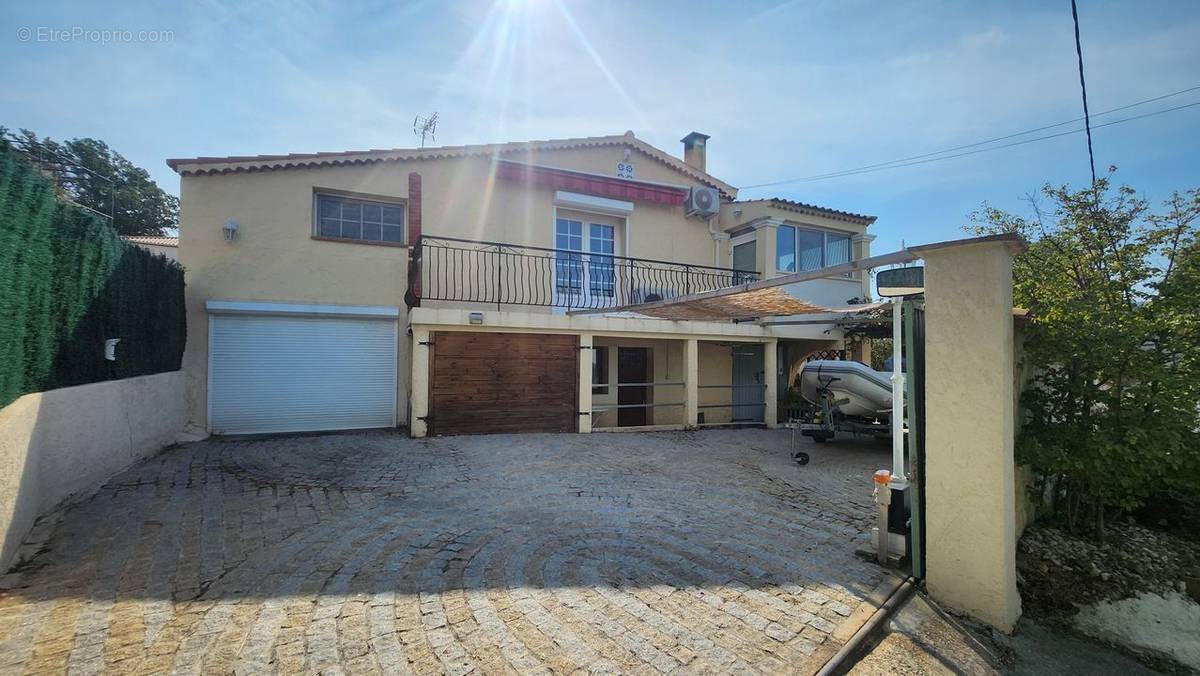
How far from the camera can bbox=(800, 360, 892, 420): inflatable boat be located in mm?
8324

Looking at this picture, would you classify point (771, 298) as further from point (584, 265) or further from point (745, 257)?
point (745, 257)

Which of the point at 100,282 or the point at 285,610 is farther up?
the point at 100,282

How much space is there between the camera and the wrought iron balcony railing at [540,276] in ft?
Answer: 32.1

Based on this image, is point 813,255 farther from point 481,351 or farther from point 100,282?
point 100,282

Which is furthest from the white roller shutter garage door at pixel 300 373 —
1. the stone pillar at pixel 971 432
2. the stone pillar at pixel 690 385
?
the stone pillar at pixel 971 432

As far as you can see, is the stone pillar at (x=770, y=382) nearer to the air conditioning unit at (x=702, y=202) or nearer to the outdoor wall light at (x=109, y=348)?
the air conditioning unit at (x=702, y=202)

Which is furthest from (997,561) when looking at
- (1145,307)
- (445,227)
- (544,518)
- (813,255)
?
(813,255)

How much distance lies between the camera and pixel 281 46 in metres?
6.36

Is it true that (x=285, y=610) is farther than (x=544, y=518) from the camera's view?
No

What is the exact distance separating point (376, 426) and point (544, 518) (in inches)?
241

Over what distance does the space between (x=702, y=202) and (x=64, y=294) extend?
1160 centimetres

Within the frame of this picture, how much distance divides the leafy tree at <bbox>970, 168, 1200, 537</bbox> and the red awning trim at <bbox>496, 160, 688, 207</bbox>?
27.0 ft

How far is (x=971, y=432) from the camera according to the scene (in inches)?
132

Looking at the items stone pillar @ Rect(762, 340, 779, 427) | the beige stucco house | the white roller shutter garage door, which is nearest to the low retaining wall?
the white roller shutter garage door
